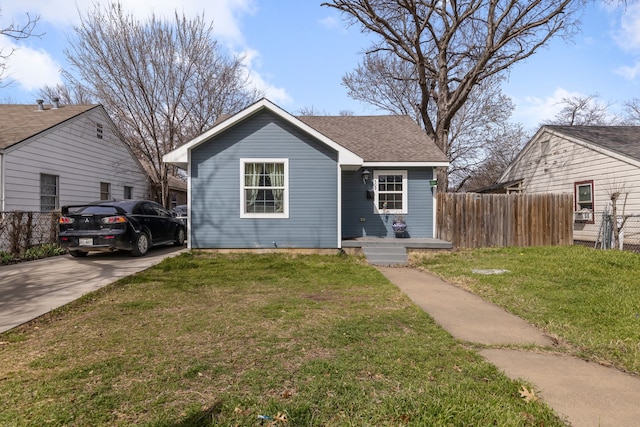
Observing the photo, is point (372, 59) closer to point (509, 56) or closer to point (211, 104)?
point (509, 56)

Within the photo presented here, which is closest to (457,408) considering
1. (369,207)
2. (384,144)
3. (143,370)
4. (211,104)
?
(143,370)

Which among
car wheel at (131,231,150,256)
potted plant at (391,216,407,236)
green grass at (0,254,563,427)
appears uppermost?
potted plant at (391,216,407,236)

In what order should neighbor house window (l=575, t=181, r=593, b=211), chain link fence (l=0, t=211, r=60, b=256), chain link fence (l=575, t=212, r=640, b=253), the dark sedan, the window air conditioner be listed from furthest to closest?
neighbor house window (l=575, t=181, r=593, b=211) < the window air conditioner < chain link fence (l=575, t=212, r=640, b=253) < chain link fence (l=0, t=211, r=60, b=256) < the dark sedan

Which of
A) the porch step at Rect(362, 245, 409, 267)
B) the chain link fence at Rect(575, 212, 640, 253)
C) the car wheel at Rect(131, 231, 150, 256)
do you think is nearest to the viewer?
the car wheel at Rect(131, 231, 150, 256)

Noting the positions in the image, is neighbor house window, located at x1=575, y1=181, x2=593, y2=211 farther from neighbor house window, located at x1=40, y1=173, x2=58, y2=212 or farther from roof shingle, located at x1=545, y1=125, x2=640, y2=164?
neighbor house window, located at x1=40, y1=173, x2=58, y2=212

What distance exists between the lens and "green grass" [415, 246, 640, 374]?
375cm

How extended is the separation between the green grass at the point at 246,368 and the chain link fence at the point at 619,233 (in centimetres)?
982

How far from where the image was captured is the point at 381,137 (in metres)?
13.6

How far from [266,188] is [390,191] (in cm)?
435

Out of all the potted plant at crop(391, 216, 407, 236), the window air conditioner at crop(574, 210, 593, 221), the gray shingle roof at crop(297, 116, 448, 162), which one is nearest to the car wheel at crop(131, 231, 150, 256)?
the gray shingle roof at crop(297, 116, 448, 162)

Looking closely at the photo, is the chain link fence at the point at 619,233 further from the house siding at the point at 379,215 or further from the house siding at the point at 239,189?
the house siding at the point at 239,189

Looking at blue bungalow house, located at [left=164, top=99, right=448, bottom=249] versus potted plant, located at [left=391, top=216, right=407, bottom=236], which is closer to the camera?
blue bungalow house, located at [left=164, top=99, right=448, bottom=249]

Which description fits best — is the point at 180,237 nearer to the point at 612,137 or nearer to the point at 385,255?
the point at 385,255

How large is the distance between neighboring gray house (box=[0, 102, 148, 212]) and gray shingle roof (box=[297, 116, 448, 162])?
29.3 feet
